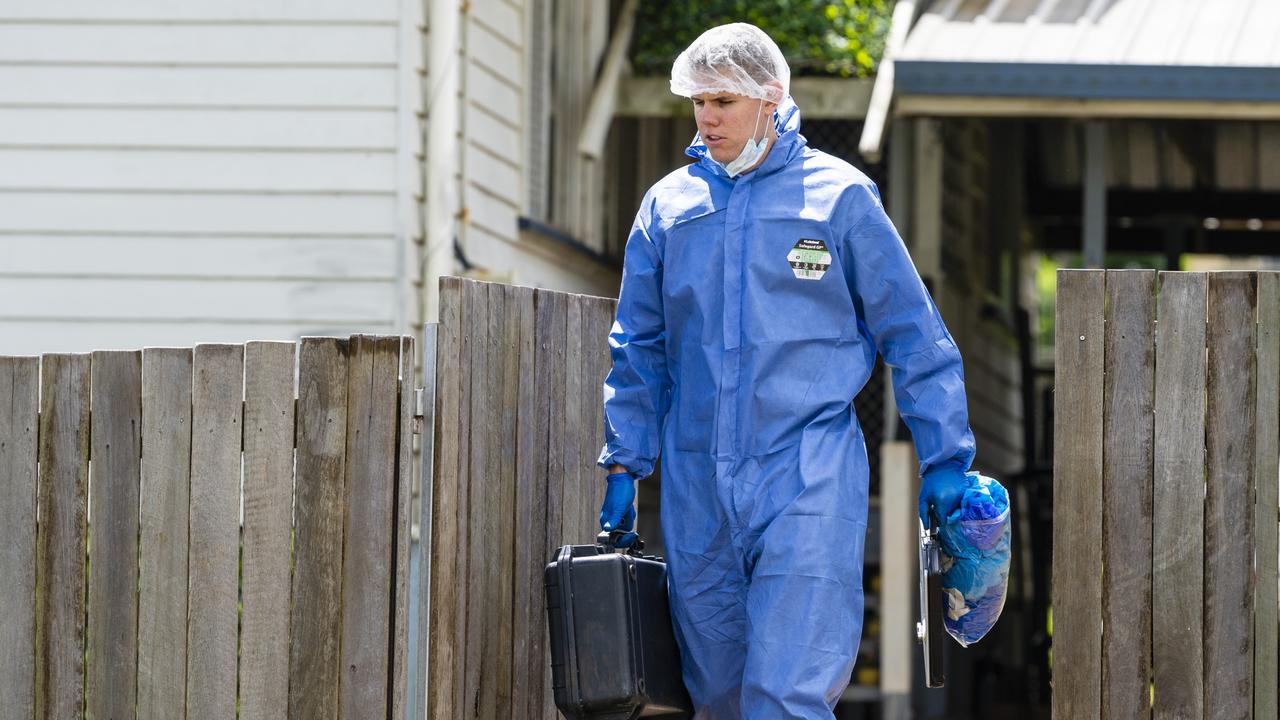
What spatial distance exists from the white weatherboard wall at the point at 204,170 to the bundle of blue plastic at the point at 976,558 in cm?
410

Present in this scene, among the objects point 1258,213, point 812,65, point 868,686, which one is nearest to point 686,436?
point 868,686

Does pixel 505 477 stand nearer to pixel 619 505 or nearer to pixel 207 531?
pixel 619 505

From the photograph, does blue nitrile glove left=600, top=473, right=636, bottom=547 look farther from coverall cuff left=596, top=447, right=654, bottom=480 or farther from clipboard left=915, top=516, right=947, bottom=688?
clipboard left=915, top=516, right=947, bottom=688

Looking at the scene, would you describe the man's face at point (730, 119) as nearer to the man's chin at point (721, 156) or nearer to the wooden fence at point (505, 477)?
the man's chin at point (721, 156)

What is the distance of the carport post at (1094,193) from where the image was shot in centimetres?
864

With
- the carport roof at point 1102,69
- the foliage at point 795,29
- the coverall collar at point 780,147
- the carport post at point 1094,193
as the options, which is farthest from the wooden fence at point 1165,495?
the foliage at point 795,29

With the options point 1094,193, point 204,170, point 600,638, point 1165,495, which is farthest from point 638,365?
point 1094,193

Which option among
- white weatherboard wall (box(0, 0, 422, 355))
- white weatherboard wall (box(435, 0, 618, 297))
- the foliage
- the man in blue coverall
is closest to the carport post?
the foliage

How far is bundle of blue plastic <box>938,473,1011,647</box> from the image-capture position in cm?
412

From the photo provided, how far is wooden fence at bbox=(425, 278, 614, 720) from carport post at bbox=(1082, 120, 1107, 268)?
427 centimetres

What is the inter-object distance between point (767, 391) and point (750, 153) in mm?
611

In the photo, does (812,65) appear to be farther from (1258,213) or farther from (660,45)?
(1258,213)

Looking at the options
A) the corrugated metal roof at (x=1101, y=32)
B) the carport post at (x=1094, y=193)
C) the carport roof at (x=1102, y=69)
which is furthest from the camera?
the carport post at (x=1094, y=193)

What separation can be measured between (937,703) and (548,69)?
162 inches
